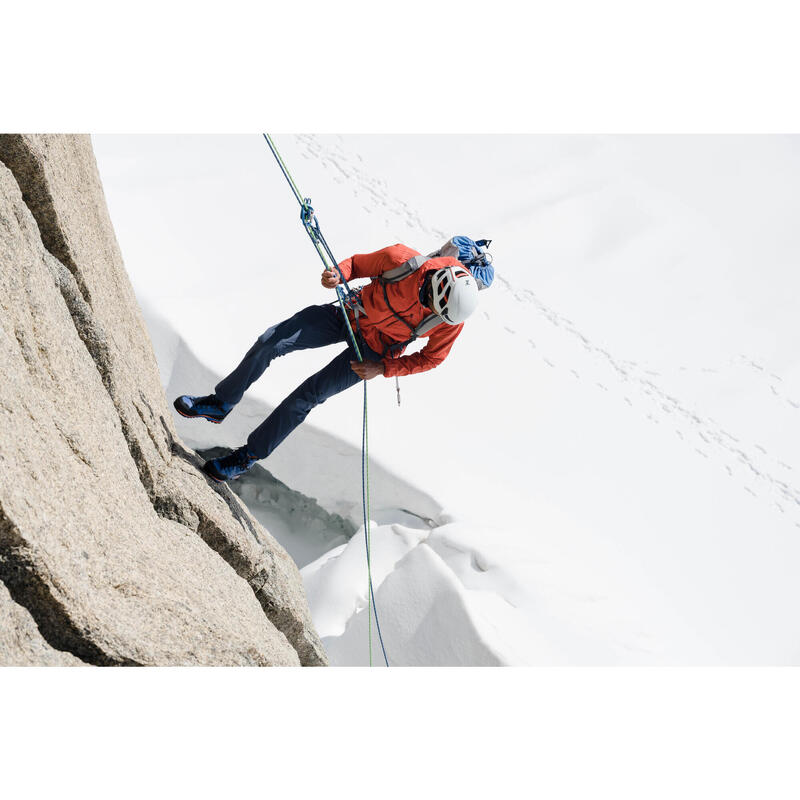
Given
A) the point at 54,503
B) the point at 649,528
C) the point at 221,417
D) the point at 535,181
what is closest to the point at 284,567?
the point at 221,417

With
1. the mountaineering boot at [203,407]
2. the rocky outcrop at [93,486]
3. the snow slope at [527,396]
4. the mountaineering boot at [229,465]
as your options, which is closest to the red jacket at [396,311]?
the mountaineering boot at [203,407]

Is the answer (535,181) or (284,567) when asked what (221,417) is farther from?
(535,181)

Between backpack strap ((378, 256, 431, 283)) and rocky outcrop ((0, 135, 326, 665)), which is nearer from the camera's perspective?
rocky outcrop ((0, 135, 326, 665))

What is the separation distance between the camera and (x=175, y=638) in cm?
266

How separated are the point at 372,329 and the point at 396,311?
21 cm

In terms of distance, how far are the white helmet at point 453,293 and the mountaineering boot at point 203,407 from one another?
1.26 meters

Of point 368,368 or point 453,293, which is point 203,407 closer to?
point 368,368

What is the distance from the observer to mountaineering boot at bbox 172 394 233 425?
12.4ft

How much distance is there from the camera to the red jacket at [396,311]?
3.54 meters

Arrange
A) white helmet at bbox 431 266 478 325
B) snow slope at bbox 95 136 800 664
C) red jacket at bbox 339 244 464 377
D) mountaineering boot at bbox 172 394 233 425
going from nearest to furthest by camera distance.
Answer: white helmet at bbox 431 266 478 325
red jacket at bbox 339 244 464 377
mountaineering boot at bbox 172 394 233 425
snow slope at bbox 95 136 800 664

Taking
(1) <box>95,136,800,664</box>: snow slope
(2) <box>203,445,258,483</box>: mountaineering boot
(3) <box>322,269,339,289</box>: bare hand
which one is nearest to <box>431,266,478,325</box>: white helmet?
(3) <box>322,269,339,289</box>: bare hand

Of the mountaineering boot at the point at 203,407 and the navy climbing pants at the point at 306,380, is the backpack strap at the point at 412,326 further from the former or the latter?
the mountaineering boot at the point at 203,407

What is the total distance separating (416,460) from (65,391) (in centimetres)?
427

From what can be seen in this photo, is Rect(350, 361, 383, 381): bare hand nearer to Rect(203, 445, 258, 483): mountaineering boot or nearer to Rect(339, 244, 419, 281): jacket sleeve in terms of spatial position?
Rect(339, 244, 419, 281): jacket sleeve
